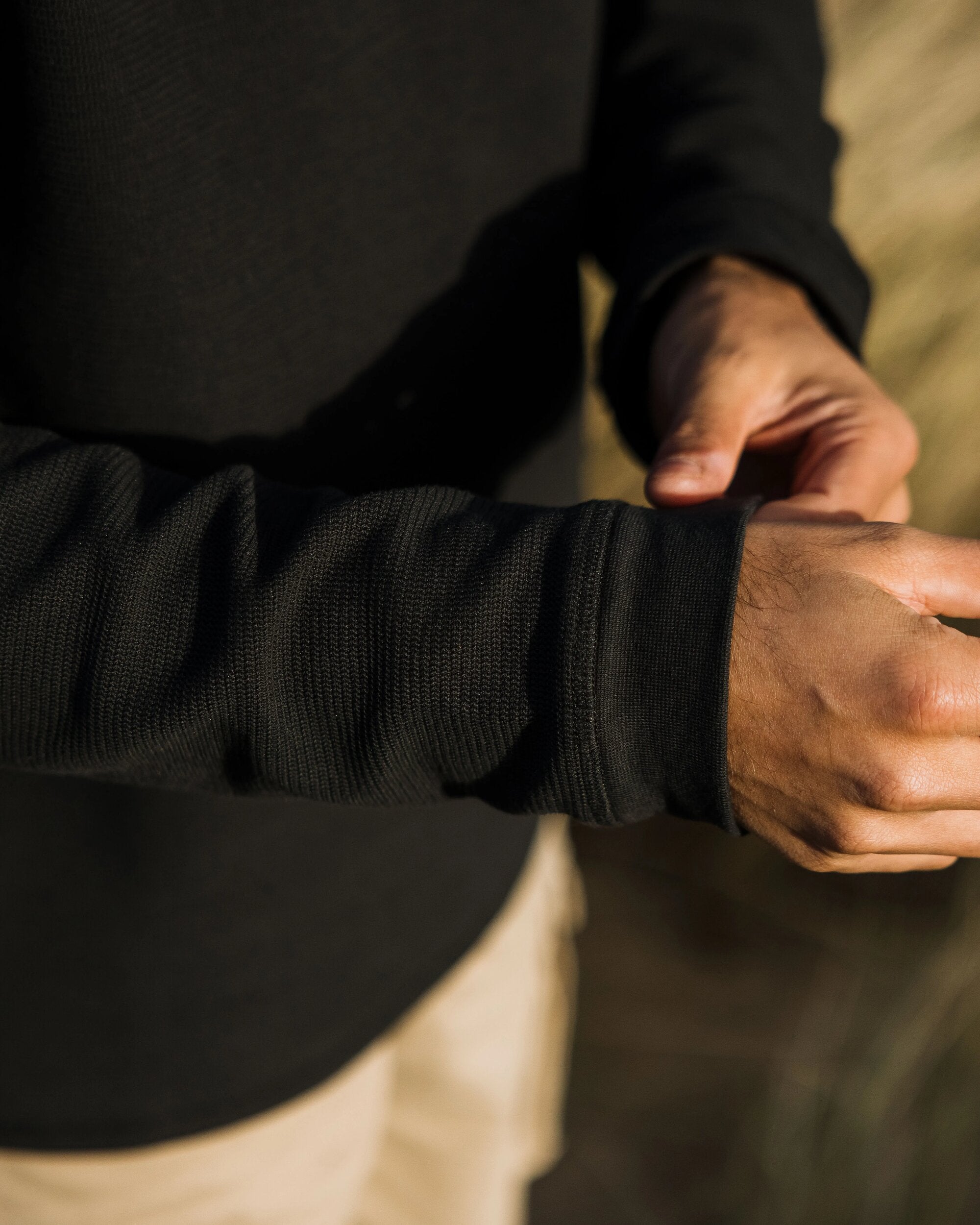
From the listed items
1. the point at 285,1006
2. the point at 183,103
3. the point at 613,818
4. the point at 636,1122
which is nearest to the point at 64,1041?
the point at 285,1006

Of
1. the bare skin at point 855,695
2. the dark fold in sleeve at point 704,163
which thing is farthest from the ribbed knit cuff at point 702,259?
the bare skin at point 855,695

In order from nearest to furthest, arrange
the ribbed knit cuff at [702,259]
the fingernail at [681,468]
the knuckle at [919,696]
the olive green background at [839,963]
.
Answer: the knuckle at [919,696]
the fingernail at [681,468]
the ribbed knit cuff at [702,259]
the olive green background at [839,963]

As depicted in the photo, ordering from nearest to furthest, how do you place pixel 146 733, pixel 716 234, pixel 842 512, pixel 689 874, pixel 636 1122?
pixel 146 733
pixel 842 512
pixel 716 234
pixel 636 1122
pixel 689 874

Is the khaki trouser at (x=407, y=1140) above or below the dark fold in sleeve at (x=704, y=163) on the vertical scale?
below

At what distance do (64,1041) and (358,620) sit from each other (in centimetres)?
48

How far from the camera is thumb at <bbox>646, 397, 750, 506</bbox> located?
57cm

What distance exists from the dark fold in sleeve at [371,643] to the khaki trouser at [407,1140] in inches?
17.3

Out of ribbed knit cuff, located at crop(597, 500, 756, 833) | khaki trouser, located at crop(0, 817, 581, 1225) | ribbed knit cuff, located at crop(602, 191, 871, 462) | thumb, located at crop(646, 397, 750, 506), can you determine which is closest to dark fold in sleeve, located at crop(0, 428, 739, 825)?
ribbed knit cuff, located at crop(597, 500, 756, 833)

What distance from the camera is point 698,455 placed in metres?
0.58

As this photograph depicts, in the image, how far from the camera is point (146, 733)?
45cm

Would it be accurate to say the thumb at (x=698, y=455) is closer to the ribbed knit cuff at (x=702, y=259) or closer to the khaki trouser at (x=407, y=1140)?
the ribbed knit cuff at (x=702, y=259)

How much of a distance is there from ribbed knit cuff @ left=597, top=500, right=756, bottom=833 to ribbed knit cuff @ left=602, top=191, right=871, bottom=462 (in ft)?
1.02

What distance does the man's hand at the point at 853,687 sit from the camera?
0.42 meters

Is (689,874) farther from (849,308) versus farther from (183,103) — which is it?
(183,103)
